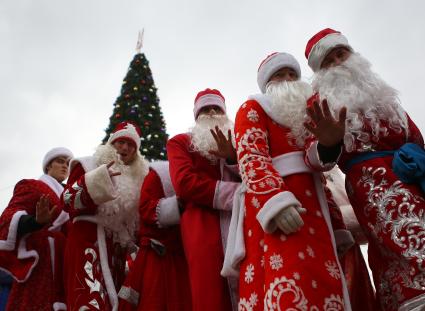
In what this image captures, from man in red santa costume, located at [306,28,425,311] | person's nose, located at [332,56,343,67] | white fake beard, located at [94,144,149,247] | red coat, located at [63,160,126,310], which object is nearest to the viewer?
man in red santa costume, located at [306,28,425,311]

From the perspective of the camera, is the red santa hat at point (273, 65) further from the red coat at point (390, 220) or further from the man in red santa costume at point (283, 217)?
the red coat at point (390, 220)

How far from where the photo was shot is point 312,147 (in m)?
2.43

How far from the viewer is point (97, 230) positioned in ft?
11.4

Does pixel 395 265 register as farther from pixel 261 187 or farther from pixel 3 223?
pixel 3 223

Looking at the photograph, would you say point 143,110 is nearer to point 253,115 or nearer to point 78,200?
point 78,200

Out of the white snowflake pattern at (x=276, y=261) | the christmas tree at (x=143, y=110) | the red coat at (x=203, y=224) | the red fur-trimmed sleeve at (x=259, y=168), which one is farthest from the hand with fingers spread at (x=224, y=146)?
the christmas tree at (x=143, y=110)

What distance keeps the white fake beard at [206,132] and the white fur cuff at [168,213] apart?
0.44m

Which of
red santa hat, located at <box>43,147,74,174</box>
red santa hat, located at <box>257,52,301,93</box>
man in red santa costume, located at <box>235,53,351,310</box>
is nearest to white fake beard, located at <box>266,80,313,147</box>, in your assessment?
man in red santa costume, located at <box>235,53,351,310</box>

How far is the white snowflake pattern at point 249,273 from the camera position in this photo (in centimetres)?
224

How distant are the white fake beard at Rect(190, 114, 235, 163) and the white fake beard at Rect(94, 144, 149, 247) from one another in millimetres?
757

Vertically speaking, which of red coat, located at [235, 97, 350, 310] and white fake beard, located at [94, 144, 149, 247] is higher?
white fake beard, located at [94, 144, 149, 247]

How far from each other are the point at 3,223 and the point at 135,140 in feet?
4.72

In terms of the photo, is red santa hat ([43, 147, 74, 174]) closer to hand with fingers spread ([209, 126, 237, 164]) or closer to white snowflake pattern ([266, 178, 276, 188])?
hand with fingers spread ([209, 126, 237, 164])

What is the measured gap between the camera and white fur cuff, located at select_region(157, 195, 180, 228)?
3199 mm
